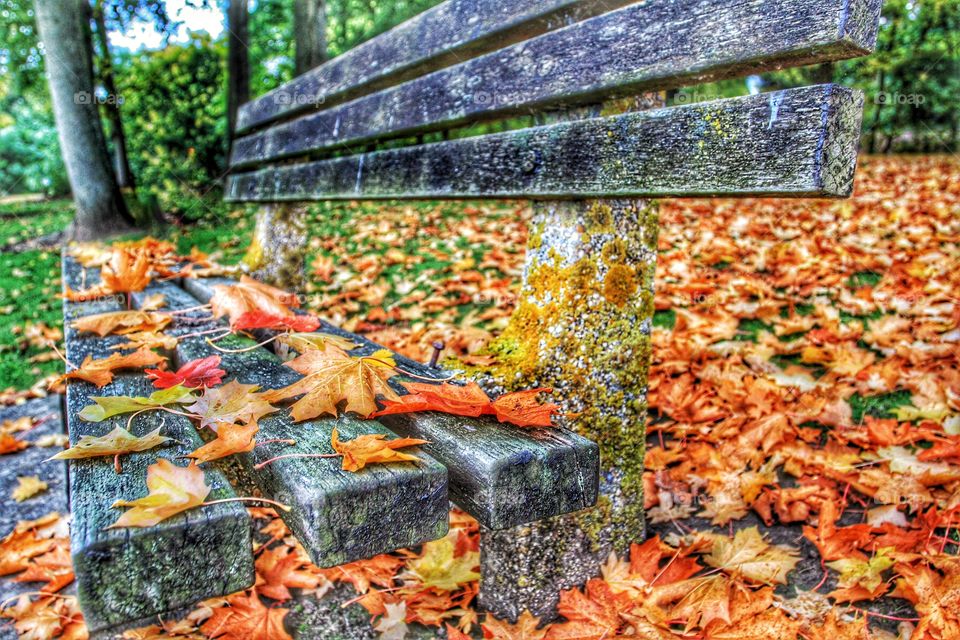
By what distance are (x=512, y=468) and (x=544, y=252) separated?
0.65 metres

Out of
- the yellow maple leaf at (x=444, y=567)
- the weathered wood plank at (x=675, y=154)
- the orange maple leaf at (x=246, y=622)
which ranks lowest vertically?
the orange maple leaf at (x=246, y=622)

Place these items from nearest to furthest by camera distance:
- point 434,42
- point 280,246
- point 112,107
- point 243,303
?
point 243,303 < point 434,42 < point 280,246 < point 112,107

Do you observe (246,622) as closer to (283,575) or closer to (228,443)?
(283,575)

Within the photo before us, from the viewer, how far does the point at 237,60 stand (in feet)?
23.8

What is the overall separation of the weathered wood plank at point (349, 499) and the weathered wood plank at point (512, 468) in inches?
2.9

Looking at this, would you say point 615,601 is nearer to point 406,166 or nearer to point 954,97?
point 406,166

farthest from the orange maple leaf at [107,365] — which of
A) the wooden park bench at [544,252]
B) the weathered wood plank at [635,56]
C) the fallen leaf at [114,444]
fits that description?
the weathered wood plank at [635,56]

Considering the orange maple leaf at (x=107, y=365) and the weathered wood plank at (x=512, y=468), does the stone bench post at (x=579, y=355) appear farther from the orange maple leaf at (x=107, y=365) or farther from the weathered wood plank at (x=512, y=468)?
the orange maple leaf at (x=107, y=365)

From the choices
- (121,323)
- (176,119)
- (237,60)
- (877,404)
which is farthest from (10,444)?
(176,119)

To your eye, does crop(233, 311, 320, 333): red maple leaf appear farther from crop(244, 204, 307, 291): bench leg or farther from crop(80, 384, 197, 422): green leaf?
crop(244, 204, 307, 291): bench leg

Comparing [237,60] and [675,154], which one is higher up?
[237,60]

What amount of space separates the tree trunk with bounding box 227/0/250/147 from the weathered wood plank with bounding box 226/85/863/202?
6444 mm

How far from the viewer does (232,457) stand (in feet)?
3.47

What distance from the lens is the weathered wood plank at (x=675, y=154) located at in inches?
36.6
